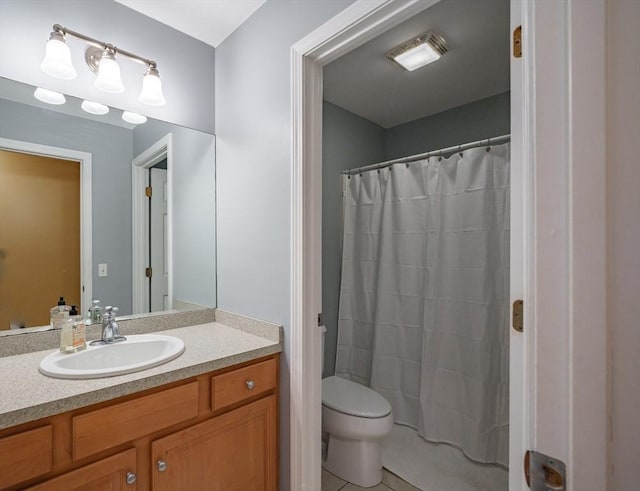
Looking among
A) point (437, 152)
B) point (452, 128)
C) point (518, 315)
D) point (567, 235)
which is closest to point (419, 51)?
point (437, 152)

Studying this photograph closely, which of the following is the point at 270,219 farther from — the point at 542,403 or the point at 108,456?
the point at 542,403

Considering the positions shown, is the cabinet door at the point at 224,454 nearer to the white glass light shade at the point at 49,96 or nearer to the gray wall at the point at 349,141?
the gray wall at the point at 349,141

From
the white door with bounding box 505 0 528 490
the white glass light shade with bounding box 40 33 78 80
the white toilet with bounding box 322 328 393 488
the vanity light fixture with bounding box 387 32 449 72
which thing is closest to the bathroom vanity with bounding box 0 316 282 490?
the white toilet with bounding box 322 328 393 488

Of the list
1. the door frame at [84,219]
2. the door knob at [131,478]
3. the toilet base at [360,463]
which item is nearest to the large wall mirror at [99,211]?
the door frame at [84,219]

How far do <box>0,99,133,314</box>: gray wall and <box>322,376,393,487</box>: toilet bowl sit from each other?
4.05 feet

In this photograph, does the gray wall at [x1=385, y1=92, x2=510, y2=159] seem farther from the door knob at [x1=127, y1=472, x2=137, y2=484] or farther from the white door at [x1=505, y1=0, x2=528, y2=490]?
the door knob at [x1=127, y1=472, x2=137, y2=484]

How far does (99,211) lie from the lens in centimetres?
158

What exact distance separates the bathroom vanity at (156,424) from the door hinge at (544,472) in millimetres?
1034

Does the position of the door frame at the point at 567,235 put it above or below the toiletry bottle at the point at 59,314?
above

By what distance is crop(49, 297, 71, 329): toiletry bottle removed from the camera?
138 centimetres

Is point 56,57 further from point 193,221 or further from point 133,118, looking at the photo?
point 193,221

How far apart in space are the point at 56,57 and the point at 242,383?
1.51m

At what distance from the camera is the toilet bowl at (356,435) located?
169cm

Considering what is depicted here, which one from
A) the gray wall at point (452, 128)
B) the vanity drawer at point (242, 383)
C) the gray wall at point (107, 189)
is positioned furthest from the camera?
the gray wall at point (452, 128)
